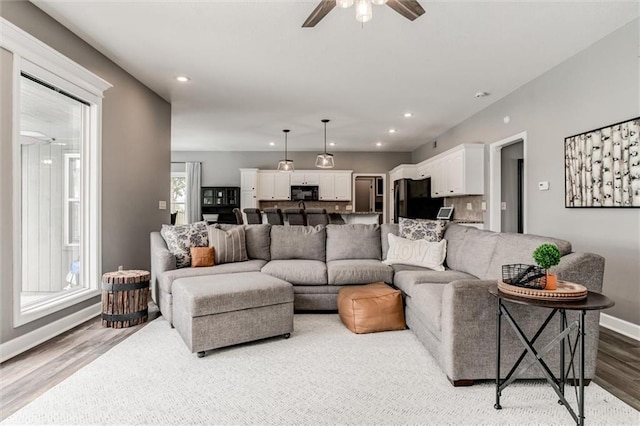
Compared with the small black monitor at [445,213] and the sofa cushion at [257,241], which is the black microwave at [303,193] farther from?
the sofa cushion at [257,241]

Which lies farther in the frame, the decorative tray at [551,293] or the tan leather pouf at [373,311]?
the tan leather pouf at [373,311]

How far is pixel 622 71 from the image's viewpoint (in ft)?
10.1

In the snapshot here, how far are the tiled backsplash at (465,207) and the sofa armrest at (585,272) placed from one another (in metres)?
3.80

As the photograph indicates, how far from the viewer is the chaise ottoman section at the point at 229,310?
2.44 metres

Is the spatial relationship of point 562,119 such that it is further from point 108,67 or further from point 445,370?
point 108,67

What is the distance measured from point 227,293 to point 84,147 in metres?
2.21

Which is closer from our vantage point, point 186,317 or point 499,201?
point 186,317

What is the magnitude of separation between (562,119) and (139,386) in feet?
14.7

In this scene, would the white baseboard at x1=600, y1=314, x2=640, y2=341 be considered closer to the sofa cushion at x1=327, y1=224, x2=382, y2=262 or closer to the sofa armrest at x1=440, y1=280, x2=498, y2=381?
the sofa armrest at x1=440, y1=280, x2=498, y2=381

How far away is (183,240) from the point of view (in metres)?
3.58

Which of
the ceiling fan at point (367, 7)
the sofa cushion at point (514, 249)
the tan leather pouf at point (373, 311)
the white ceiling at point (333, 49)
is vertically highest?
the white ceiling at point (333, 49)

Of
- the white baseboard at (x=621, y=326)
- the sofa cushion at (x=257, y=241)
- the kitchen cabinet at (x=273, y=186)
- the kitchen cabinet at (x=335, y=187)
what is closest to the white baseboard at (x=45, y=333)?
the sofa cushion at (x=257, y=241)

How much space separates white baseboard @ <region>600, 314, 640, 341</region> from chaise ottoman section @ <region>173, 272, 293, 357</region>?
2.79 metres

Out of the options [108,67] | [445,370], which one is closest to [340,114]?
[108,67]
